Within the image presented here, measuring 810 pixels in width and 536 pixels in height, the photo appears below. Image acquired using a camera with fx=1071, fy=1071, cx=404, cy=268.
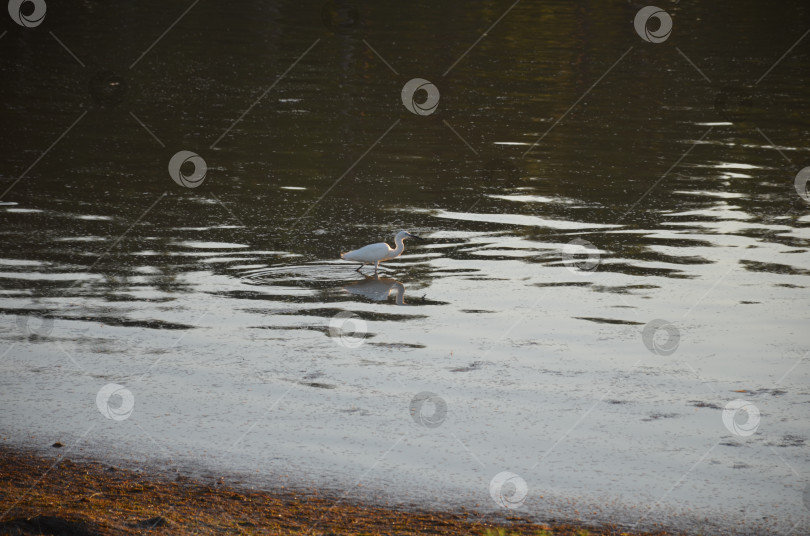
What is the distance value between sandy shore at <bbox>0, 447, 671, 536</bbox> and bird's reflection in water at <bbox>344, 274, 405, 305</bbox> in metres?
4.69

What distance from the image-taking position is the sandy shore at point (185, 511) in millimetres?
6125

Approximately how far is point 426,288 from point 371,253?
2.56 ft

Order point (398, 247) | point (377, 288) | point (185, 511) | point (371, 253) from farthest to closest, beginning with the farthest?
1. point (398, 247)
2. point (371, 253)
3. point (377, 288)
4. point (185, 511)

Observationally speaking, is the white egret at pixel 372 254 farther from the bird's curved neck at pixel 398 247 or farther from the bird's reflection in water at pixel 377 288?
the bird's reflection in water at pixel 377 288

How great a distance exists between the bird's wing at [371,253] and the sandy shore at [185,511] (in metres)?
5.34

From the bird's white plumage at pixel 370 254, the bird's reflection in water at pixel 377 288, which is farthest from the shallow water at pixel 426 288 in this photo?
the bird's white plumage at pixel 370 254

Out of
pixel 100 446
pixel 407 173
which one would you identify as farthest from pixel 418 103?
pixel 100 446

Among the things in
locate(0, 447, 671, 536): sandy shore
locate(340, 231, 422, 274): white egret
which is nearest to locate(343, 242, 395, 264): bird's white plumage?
locate(340, 231, 422, 274): white egret

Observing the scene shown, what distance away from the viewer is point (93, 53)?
29.2 meters

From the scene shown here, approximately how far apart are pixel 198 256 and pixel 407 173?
5.60 meters

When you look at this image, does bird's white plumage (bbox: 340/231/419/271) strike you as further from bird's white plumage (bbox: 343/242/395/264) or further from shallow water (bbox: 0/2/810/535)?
shallow water (bbox: 0/2/810/535)

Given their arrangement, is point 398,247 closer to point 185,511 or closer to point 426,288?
point 426,288

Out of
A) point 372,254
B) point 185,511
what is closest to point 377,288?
point 372,254

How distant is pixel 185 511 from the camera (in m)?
6.48
